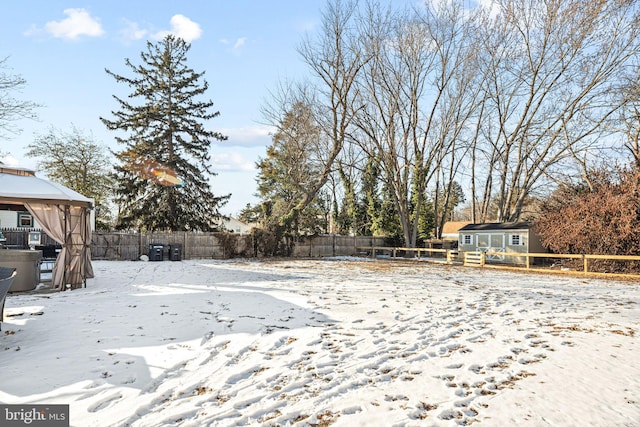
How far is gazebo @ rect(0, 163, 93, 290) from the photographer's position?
328 inches

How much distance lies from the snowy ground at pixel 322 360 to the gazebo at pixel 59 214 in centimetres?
112

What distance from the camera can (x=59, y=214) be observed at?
345 inches

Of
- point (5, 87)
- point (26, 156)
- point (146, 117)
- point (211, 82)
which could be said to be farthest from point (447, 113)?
point (26, 156)

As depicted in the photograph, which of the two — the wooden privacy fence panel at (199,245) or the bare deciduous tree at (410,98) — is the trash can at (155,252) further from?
the bare deciduous tree at (410,98)

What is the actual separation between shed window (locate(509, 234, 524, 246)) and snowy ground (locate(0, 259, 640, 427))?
13.1 meters

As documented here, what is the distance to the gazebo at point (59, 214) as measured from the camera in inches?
328

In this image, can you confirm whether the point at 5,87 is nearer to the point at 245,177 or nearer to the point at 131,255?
the point at 131,255

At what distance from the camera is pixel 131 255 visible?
744 inches

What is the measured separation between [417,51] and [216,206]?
1626cm

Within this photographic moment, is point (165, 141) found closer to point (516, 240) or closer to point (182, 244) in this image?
point (182, 244)

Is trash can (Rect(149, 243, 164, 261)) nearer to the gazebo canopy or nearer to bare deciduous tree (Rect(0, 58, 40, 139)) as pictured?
bare deciduous tree (Rect(0, 58, 40, 139))

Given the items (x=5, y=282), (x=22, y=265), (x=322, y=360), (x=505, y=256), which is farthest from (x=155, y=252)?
(x=505, y=256)

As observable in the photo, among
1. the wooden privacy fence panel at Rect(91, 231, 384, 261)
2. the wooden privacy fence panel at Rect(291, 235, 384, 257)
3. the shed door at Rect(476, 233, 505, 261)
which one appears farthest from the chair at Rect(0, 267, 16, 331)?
the shed door at Rect(476, 233, 505, 261)

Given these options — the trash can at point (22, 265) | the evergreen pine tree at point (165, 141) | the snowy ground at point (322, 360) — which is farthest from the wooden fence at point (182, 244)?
the snowy ground at point (322, 360)
